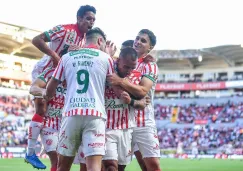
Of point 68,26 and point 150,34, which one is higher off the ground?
point 68,26

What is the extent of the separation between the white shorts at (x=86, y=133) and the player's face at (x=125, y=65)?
79 cm

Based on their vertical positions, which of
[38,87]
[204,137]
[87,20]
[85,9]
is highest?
[204,137]

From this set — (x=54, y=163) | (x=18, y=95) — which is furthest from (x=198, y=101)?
(x=54, y=163)

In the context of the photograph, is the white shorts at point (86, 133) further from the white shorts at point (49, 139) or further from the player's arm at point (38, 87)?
the white shorts at point (49, 139)

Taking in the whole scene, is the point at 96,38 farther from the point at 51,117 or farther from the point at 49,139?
the point at 49,139

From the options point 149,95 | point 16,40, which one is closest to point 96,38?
point 149,95

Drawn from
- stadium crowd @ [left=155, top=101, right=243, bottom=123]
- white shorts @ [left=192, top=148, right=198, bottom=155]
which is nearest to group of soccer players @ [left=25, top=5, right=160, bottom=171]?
white shorts @ [left=192, top=148, right=198, bottom=155]

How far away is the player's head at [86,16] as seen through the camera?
24.3 ft

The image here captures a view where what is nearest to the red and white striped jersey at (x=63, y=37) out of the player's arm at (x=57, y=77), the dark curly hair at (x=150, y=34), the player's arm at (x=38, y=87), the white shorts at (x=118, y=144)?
the player's arm at (x=38, y=87)

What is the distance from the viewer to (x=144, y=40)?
25.9ft

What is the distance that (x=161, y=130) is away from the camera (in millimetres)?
52781

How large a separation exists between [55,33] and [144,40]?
146 cm

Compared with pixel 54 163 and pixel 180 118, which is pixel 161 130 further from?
pixel 54 163

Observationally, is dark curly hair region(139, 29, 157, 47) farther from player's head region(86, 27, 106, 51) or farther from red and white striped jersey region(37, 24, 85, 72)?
player's head region(86, 27, 106, 51)
